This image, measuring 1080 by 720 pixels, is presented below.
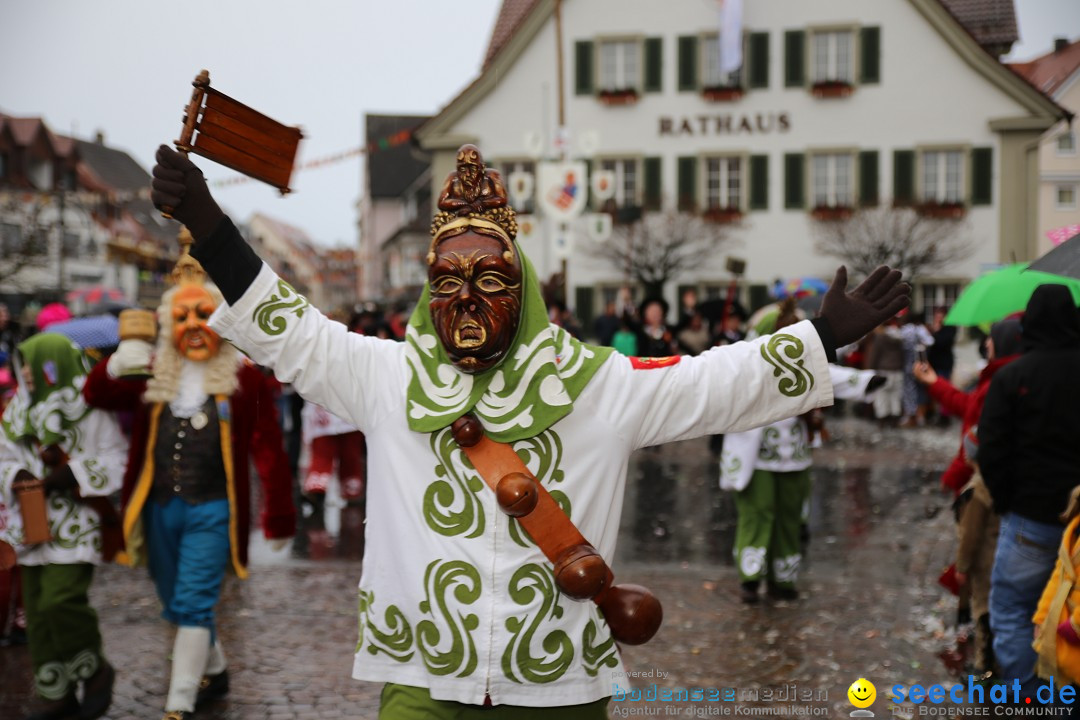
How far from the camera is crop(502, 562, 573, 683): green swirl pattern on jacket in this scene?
2.92 meters

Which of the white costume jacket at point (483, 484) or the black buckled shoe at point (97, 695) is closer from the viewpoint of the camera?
the white costume jacket at point (483, 484)

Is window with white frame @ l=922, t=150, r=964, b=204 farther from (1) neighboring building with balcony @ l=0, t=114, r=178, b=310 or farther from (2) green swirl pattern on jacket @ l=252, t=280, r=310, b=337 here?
(2) green swirl pattern on jacket @ l=252, t=280, r=310, b=337

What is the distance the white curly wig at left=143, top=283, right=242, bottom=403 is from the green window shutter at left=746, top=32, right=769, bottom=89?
23678mm

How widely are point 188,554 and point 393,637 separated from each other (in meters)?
2.34

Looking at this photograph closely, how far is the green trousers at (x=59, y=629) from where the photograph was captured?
5062 millimetres

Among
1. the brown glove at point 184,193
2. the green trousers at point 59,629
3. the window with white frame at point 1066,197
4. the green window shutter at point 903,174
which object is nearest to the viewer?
the brown glove at point 184,193

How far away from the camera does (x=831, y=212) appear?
2680cm

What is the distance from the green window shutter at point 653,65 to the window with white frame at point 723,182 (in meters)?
2.28

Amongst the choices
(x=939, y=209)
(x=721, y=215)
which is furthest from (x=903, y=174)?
(x=721, y=215)

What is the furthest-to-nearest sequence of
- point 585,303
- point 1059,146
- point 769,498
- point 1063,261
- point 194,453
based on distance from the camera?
point 1059,146, point 585,303, point 769,498, point 194,453, point 1063,261

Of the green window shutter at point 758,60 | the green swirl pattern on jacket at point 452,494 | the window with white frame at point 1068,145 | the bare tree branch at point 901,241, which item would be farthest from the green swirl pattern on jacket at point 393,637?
the window with white frame at point 1068,145

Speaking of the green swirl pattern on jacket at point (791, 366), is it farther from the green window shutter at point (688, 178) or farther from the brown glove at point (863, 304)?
Answer: the green window shutter at point (688, 178)

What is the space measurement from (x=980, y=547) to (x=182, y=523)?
408 centimetres

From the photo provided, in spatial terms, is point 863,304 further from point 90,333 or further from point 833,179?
point 833,179
